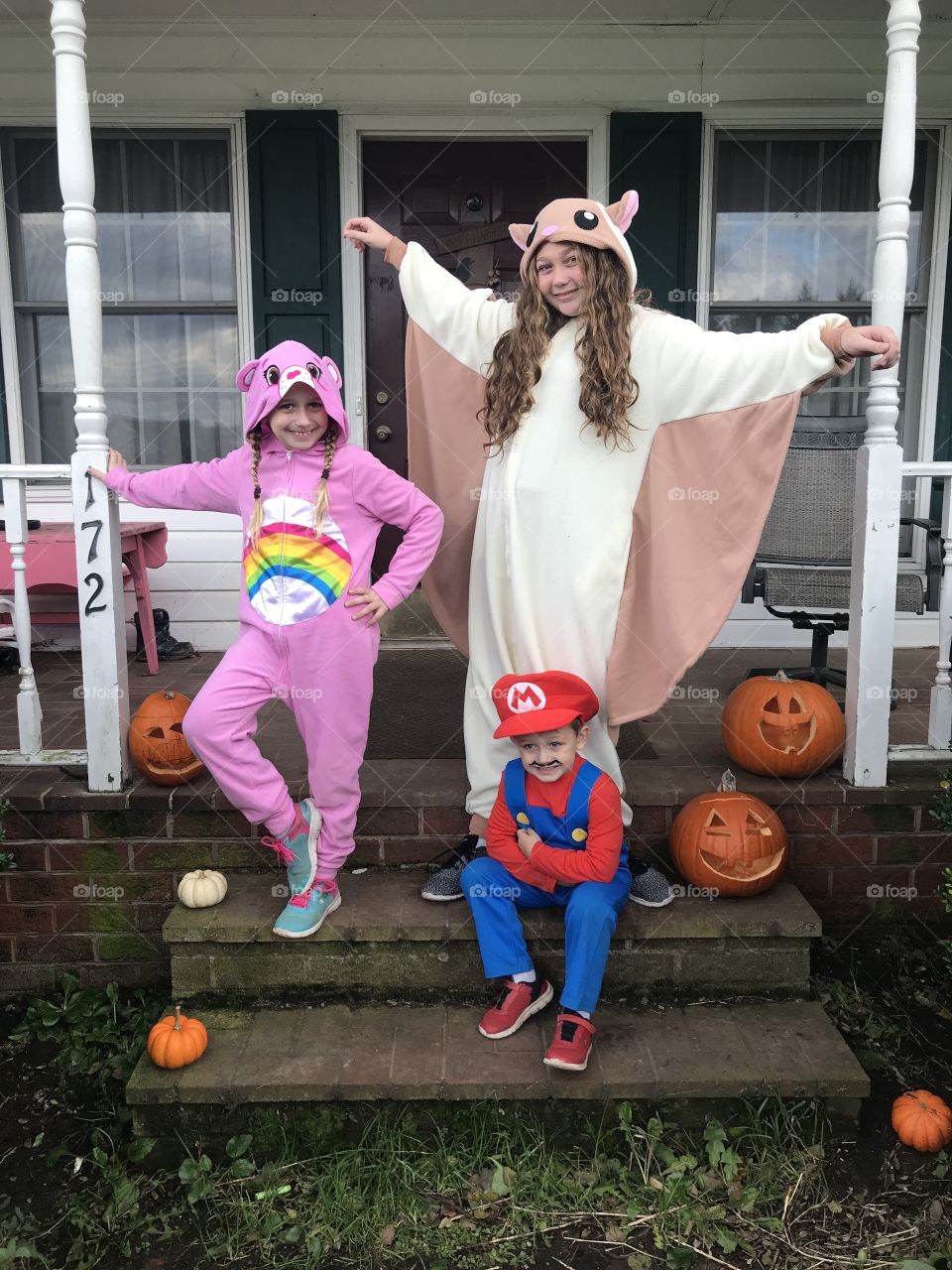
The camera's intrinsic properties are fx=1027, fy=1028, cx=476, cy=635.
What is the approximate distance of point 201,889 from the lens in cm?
293

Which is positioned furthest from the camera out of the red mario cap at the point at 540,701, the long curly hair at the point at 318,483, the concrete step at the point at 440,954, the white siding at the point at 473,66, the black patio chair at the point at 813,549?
the white siding at the point at 473,66

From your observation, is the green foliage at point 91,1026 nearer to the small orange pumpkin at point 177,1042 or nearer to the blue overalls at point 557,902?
Answer: the small orange pumpkin at point 177,1042

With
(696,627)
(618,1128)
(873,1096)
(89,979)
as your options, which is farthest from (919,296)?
(89,979)

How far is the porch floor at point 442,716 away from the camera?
3.37m

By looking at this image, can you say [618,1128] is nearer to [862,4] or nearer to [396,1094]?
[396,1094]

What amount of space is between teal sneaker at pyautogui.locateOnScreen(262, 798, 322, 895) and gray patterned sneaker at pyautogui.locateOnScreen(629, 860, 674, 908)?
0.91 meters

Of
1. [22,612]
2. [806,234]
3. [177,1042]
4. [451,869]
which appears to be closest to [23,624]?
[22,612]

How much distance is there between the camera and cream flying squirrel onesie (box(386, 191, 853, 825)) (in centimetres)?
279

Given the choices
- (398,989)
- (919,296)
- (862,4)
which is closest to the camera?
(398,989)

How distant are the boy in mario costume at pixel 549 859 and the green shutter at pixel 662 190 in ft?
10.9

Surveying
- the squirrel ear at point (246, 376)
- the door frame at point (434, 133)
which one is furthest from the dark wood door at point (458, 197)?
the squirrel ear at point (246, 376)

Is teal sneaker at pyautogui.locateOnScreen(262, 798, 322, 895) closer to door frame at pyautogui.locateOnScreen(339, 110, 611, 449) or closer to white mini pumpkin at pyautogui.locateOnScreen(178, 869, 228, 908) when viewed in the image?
white mini pumpkin at pyautogui.locateOnScreen(178, 869, 228, 908)

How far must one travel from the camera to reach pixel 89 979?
3250 millimetres

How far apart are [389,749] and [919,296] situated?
3918mm
